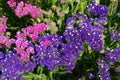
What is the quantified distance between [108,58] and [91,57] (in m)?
0.31

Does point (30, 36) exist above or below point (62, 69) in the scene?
above

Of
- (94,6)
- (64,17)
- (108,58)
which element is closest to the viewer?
(108,58)

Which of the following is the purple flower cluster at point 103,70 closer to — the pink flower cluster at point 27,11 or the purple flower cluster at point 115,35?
the purple flower cluster at point 115,35

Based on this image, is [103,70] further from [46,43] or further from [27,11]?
[27,11]

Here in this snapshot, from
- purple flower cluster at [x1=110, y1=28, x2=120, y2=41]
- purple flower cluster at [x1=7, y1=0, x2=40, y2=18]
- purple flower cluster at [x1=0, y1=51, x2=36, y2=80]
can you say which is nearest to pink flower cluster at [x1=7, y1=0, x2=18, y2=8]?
purple flower cluster at [x1=7, y1=0, x2=40, y2=18]

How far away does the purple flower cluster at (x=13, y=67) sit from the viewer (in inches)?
107

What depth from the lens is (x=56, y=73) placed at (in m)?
3.01

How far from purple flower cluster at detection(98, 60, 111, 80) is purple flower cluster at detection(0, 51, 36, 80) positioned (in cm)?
52

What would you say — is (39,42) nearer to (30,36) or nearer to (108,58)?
(30,36)

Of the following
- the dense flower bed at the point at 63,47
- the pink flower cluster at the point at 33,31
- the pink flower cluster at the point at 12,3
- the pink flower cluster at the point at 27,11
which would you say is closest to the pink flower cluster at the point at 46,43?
the dense flower bed at the point at 63,47

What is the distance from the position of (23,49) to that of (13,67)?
0.66ft

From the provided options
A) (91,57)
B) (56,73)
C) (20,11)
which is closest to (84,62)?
Answer: (91,57)

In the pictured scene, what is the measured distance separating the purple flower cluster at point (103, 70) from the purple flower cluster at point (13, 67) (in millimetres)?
520

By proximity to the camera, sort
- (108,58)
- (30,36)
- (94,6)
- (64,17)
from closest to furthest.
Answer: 1. (108,58)
2. (30,36)
3. (94,6)
4. (64,17)
